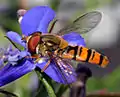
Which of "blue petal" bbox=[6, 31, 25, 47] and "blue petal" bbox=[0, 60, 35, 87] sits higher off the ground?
"blue petal" bbox=[6, 31, 25, 47]

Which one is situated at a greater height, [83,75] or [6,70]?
[6,70]

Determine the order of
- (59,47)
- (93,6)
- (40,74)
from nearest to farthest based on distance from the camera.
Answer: (40,74) → (59,47) → (93,6)

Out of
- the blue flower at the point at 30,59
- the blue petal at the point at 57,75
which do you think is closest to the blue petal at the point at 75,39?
the blue flower at the point at 30,59

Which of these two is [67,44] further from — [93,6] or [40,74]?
[93,6]

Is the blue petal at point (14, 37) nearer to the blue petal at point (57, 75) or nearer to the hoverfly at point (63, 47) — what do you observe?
the hoverfly at point (63, 47)

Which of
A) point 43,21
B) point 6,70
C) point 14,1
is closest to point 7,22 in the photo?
point 14,1

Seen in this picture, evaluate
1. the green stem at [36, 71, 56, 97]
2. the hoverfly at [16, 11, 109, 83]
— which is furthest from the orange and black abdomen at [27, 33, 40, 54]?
the green stem at [36, 71, 56, 97]

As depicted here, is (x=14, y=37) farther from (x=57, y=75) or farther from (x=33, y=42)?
(x=57, y=75)

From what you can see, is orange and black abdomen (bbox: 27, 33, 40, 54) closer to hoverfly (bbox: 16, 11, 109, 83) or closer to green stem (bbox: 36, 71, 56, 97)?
hoverfly (bbox: 16, 11, 109, 83)
